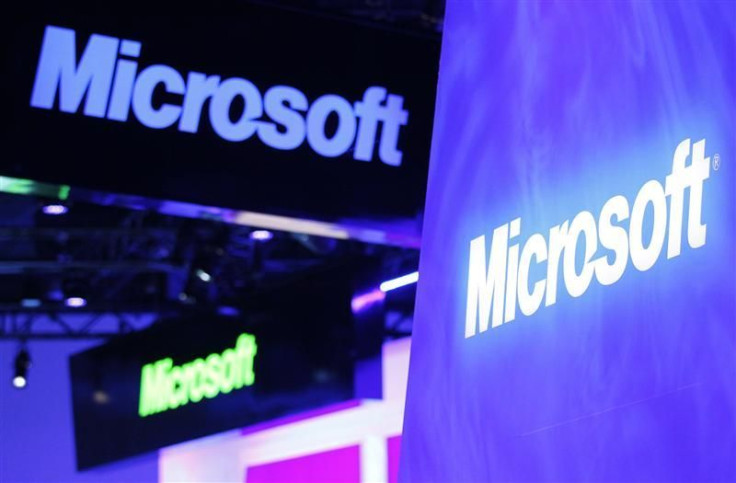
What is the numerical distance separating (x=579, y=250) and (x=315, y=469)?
745 centimetres

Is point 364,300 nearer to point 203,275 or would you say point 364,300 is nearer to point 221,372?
point 221,372

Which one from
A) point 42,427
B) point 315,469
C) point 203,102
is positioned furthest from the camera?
point 42,427

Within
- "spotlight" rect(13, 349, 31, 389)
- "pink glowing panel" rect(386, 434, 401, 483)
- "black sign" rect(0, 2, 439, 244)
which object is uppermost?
"spotlight" rect(13, 349, 31, 389)

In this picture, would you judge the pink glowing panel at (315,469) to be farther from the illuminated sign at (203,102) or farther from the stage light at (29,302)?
the stage light at (29,302)

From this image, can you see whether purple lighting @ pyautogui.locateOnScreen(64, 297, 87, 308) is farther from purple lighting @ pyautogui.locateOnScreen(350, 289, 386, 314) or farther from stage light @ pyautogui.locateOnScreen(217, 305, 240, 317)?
purple lighting @ pyautogui.locateOnScreen(350, 289, 386, 314)

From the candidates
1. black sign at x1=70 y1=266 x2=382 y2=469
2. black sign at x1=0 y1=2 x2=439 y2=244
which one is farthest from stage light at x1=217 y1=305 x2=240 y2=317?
black sign at x1=0 y1=2 x2=439 y2=244

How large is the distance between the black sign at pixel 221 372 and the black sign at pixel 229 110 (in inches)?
101

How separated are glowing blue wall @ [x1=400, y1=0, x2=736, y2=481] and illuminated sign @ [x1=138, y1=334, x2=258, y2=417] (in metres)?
6.47

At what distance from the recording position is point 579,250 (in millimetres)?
1729

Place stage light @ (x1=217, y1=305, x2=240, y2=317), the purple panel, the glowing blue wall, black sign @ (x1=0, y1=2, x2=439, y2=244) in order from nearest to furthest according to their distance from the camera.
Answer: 1. the glowing blue wall
2. black sign @ (x1=0, y1=2, x2=439, y2=244)
3. stage light @ (x1=217, y1=305, x2=240, y2=317)
4. the purple panel

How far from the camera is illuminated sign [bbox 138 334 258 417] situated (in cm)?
875

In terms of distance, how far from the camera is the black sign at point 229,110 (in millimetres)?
4719

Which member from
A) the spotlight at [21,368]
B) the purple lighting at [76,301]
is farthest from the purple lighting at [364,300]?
the spotlight at [21,368]

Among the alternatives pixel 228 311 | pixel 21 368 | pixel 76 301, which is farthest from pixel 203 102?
pixel 21 368
